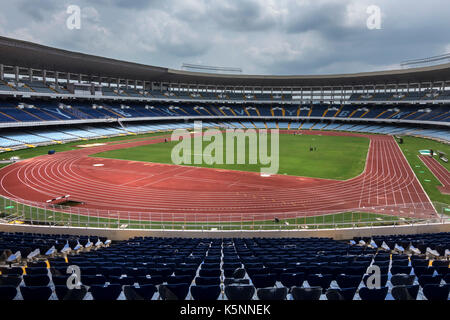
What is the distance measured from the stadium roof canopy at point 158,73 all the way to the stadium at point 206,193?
518 millimetres

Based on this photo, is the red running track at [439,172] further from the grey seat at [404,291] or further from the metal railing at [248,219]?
the grey seat at [404,291]

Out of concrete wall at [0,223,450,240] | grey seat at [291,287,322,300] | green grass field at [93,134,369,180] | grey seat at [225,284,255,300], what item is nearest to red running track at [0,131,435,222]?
concrete wall at [0,223,450,240]

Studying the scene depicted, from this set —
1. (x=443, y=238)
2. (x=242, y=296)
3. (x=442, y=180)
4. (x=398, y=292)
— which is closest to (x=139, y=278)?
(x=242, y=296)

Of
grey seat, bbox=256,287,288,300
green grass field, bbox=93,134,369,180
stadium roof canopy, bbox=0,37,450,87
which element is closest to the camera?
grey seat, bbox=256,287,288,300

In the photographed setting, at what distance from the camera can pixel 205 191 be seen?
23828 millimetres

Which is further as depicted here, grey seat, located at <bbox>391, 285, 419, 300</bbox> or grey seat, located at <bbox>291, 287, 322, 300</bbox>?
grey seat, located at <bbox>391, 285, 419, 300</bbox>

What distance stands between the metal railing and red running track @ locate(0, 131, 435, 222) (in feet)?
0.44

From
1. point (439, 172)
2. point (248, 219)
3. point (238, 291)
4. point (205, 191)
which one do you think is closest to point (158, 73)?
point (205, 191)

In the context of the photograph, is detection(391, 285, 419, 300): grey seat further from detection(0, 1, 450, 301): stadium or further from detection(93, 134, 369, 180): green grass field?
detection(93, 134, 369, 180): green grass field

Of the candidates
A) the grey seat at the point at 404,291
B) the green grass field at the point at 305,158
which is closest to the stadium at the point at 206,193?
the grey seat at the point at 404,291

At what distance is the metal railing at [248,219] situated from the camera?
1502cm

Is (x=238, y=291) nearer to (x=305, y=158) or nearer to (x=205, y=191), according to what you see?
(x=205, y=191)

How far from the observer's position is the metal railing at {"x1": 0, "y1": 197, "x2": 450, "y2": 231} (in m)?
15.0

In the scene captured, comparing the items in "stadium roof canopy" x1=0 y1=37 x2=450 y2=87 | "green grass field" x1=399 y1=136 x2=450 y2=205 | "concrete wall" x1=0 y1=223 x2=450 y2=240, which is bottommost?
"concrete wall" x1=0 y1=223 x2=450 y2=240
